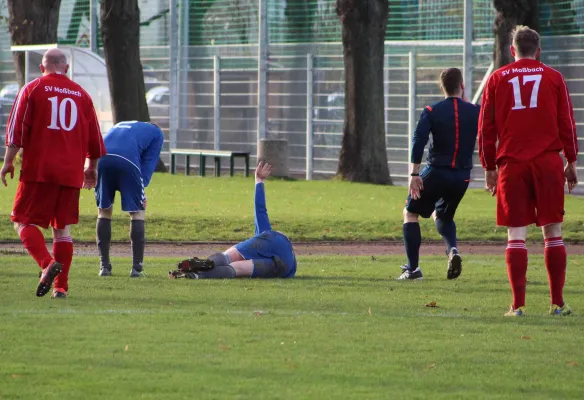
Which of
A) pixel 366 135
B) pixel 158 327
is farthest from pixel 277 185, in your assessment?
pixel 158 327

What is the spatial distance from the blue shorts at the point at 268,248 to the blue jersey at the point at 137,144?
1.06 m

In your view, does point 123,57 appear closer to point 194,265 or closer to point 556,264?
point 194,265

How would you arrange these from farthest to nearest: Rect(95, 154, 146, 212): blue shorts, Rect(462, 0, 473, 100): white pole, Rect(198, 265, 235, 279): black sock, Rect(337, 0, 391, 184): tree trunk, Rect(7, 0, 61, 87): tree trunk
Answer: Rect(7, 0, 61, 87): tree trunk
Rect(462, 0, 473, 100): white pole
Rect(337, 0, 391, 184): tree trunk
Rect(95, 154, 146, 212): blue shorts
Rect(198, 265, 235, 279): black sock

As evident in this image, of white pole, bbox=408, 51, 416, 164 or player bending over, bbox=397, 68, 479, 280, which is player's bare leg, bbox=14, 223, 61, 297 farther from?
white pole, bbox=408, 51, 416, 164

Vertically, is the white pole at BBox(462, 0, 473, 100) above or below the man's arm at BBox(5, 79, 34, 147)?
above

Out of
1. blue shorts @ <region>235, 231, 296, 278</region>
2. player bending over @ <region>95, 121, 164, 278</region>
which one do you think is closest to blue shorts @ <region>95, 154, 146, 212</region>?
player bending over @ <region>95, 121, 164, 278</region>

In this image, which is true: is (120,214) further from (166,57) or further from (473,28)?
(166,57)

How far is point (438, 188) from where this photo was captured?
38.1 ft

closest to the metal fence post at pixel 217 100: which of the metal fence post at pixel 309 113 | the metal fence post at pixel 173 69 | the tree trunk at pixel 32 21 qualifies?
the metal fence post at pixel 173 69

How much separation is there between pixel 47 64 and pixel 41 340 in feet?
9.30

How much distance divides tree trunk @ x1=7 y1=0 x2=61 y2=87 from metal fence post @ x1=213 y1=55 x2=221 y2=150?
13.5 ft

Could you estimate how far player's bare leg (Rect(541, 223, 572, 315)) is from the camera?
896 cm

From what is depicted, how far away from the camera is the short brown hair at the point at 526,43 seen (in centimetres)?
888

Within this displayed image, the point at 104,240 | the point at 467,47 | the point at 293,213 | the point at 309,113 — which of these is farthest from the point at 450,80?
the point at 309,113
